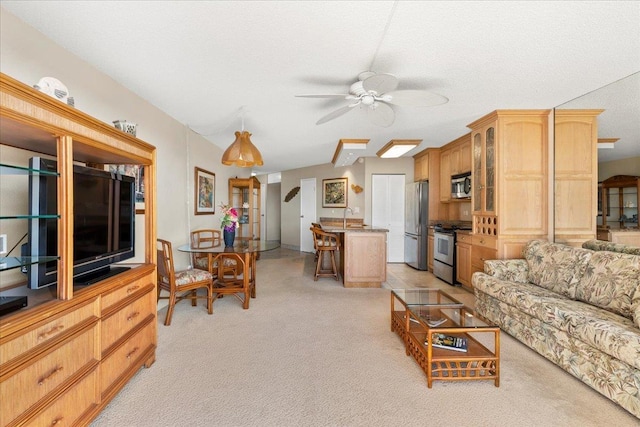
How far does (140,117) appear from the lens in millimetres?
2941

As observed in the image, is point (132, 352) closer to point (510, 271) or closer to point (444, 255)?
point (510, 271)

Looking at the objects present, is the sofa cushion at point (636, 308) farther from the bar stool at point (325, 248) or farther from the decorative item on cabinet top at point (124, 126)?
the decorative item on cabinet top at point (124, 126)

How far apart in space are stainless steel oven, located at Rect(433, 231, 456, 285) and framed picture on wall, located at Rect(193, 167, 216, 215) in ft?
13.1

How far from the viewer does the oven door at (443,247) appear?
453cm

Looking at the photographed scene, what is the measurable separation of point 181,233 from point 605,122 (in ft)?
16.5

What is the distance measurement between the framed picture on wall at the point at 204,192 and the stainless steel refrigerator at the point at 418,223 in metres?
3.87

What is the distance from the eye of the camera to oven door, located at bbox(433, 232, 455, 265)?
4.53 m

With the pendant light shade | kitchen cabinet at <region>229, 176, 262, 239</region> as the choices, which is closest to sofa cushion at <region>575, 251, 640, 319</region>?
the pendant light shade

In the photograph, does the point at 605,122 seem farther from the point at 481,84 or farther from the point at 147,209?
the point at 147,209

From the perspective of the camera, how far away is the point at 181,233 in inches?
153

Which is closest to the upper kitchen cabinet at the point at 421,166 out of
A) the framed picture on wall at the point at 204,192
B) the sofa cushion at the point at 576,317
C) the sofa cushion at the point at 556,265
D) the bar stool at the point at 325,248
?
the bar stool at the point at 325,248

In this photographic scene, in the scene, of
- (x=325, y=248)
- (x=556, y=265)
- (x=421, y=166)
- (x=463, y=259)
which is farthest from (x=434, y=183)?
(x=556, y=265)

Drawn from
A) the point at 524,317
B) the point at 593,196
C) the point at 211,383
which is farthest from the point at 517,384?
the point at 593,196

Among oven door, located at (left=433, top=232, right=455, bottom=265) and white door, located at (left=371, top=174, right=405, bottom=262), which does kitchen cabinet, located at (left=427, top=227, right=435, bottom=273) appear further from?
white door, located at (left=371, top=174, right=405, bottom=262)
